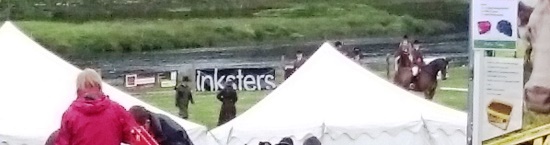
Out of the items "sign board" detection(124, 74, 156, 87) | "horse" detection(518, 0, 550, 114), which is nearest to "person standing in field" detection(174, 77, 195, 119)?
"sign board" detection(124, 74, 156, 87)

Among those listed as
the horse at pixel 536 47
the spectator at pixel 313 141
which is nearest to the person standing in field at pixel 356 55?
the spectator at pixel 313 141

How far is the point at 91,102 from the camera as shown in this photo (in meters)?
5.66

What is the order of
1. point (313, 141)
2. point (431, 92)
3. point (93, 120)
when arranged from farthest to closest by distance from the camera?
1. point (431, 92)
2. point (313, 141)
3. point (93, 120)

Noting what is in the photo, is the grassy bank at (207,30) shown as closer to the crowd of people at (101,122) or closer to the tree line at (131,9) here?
the tree line at (131,9)

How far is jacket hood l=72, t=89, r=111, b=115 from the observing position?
5652mm

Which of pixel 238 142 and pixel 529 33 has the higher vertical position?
pixel 529 33

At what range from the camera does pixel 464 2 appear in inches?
231

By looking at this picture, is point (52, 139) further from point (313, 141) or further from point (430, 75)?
point (430, 75)

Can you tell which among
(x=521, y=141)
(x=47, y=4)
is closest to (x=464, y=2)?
(x=521, y=141)

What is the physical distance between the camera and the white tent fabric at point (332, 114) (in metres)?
5.79

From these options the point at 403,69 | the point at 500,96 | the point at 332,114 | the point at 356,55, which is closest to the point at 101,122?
the point at 332,114

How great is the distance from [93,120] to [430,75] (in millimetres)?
1604

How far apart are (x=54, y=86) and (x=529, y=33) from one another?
2.25 meters

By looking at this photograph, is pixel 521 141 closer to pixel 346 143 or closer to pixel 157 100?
pixel 346 143
